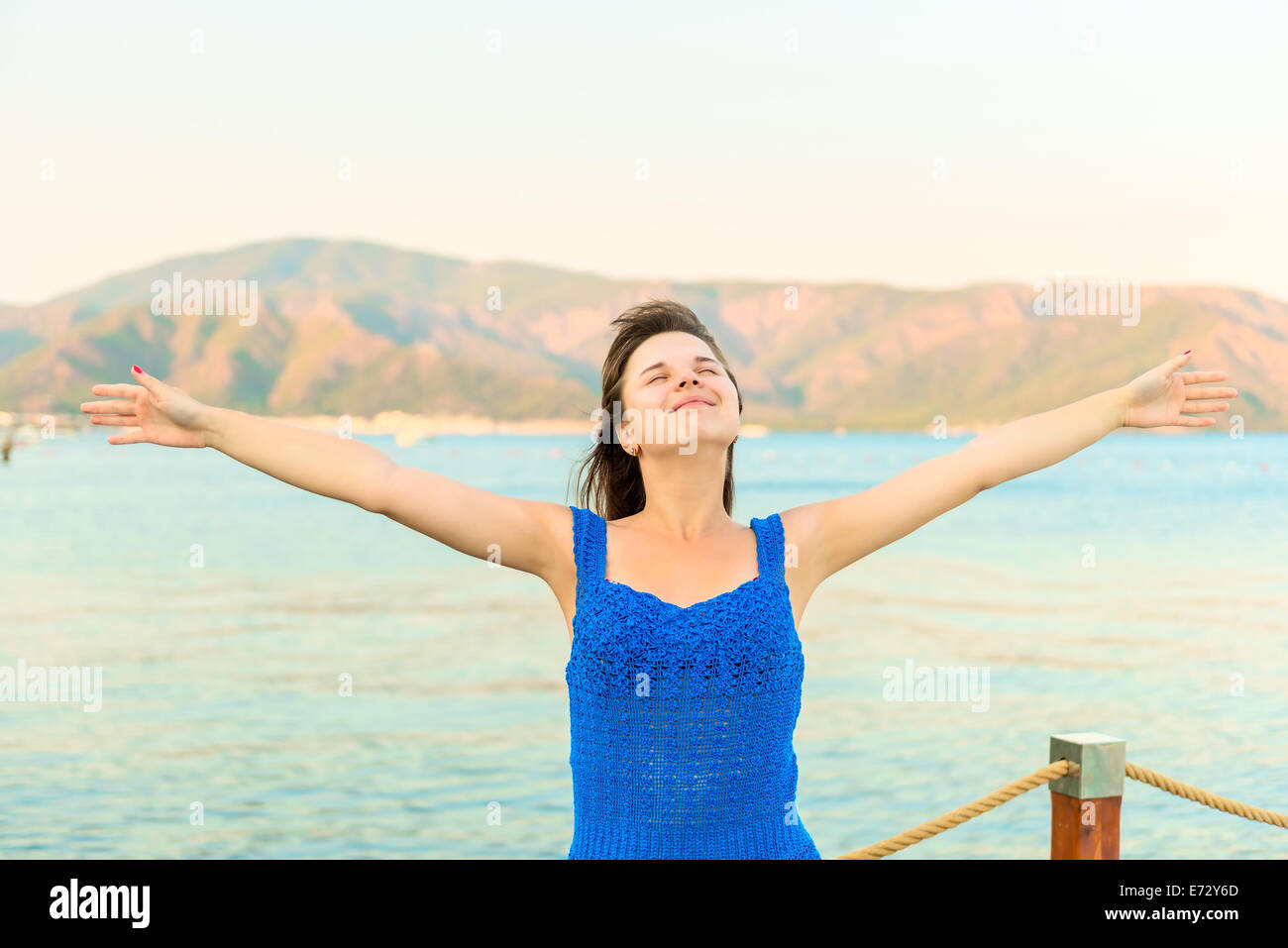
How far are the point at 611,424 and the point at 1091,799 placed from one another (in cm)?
166

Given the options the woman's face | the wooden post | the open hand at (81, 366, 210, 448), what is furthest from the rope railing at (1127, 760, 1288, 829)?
the open hand at (81, 366, 210, 448)

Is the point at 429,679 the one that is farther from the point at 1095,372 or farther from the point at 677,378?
the point at 1095,372

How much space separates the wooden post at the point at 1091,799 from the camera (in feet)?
10.9

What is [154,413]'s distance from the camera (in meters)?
2.66

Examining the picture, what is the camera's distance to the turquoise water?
33.6 ft

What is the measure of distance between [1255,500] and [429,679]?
173 feet

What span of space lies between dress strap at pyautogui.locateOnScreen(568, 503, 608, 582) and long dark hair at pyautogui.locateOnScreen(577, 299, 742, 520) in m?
0.37

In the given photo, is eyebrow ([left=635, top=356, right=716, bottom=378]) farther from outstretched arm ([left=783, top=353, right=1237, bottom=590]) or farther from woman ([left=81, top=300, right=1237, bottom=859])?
outstretched arm ([left=783, top=353, right=1237, bottom=590])

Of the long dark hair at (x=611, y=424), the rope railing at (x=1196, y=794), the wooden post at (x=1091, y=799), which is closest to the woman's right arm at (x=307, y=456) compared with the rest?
the long dark hair at (x=611, y=424)

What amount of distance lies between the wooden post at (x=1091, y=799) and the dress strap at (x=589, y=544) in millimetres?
1441

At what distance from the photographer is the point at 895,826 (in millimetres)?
10328

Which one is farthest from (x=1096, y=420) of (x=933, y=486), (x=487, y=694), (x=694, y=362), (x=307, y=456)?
(x=487, y=694)

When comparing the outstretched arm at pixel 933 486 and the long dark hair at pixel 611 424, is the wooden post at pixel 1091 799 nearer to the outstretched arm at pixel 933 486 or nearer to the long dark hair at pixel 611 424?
the outstretched arm at pixel 933 486

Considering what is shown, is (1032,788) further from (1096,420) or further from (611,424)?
(611,424)
